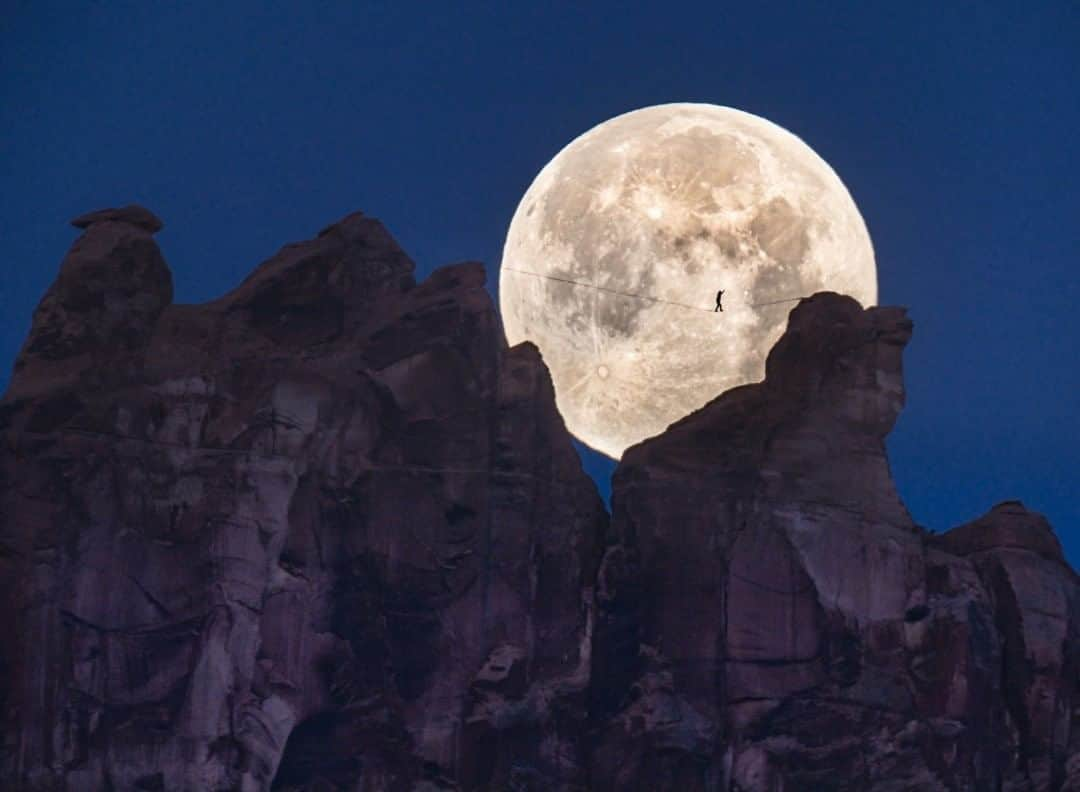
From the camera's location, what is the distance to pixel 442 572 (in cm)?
5831

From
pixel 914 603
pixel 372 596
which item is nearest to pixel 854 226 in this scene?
pixel 914 603

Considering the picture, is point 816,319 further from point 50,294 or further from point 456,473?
point 50,294

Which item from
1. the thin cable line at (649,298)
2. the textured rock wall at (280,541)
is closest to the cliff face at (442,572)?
the textured rock wall at (280,541)

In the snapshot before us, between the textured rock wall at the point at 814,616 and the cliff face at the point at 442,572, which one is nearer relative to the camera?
the cliff face at the point at 442,572

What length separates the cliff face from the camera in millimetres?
56844

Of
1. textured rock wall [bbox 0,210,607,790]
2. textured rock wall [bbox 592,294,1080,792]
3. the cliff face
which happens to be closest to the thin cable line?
textured rock wall [bbox 592,294,1080,792]

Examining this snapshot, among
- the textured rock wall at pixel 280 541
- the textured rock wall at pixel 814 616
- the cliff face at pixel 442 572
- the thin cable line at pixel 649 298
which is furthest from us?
the thin cable line at pixel 649 298

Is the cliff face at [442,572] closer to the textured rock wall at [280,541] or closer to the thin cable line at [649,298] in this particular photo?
the textured rock wall at [280,541]

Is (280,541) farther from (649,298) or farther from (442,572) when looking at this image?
(649,298)

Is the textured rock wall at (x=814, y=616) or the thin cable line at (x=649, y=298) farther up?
the thin cable line at (x=649, y=298)

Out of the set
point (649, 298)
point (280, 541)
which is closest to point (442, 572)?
point (280, 541)

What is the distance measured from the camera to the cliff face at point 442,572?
56.8 m

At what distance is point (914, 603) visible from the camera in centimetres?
6003

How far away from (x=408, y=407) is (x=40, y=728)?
358 inches
